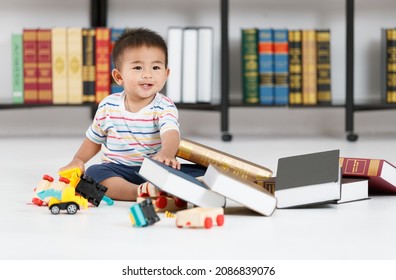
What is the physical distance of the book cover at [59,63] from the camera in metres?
3.46

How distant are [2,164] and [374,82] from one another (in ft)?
5.39

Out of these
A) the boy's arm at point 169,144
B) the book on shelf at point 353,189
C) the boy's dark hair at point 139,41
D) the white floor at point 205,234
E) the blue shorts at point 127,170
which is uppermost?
the boy's dark hair at point 139,41

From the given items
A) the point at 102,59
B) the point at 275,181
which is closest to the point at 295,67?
the point at 102,59

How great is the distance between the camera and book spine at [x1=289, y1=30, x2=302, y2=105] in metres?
3.43

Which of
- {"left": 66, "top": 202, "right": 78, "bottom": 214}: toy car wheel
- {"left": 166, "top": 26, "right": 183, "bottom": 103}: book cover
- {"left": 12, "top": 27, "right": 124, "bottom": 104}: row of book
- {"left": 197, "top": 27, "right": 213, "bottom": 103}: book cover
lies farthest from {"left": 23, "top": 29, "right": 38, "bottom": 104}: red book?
{"left": 66, "top": 202, "right": 78, "bottom": 214}: toy car wheel

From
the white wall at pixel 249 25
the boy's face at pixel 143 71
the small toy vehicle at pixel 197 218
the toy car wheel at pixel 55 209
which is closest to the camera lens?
the small toy vehicle at pixel 197 218

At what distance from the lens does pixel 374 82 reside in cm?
367

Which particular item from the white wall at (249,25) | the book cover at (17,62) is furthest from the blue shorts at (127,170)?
the white wall at (249,25)

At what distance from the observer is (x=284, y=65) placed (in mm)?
3424

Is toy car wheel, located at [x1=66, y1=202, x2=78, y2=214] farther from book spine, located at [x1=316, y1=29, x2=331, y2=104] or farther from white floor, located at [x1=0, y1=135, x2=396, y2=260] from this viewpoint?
book spine, located at [x1=316, y1=29, x2=331, y2=104]

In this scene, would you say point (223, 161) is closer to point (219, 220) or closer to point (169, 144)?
point (169, 144)

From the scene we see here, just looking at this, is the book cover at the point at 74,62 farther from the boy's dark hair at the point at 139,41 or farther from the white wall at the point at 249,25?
the boy's dark hair at the point at 139,41

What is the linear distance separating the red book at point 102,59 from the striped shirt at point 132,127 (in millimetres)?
1347

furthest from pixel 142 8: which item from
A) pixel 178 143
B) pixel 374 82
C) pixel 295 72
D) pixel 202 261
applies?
pixel 202 261
